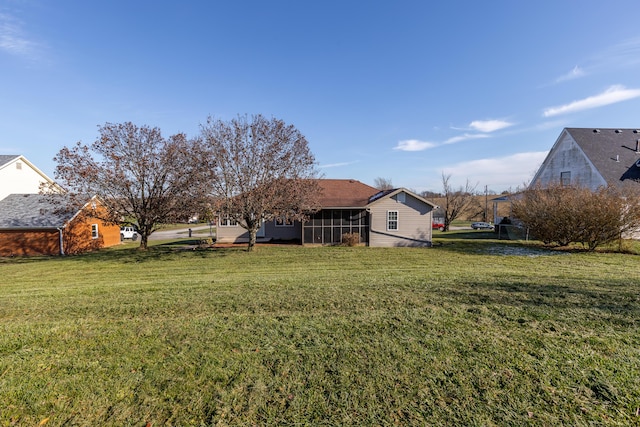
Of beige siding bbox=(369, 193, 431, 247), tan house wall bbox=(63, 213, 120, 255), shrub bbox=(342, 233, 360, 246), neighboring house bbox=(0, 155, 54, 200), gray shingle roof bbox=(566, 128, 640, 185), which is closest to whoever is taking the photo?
shrub bbox=(342, 233, 360, 246)

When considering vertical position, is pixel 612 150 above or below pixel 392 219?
above

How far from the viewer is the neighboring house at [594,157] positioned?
2112 cm

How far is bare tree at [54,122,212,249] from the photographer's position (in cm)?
1427

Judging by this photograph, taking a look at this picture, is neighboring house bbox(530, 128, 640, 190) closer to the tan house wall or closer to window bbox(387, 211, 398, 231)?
window bbox(387, 211, 398, 231)

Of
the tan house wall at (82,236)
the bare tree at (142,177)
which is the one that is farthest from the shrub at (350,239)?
the tan house wall at (82,236)

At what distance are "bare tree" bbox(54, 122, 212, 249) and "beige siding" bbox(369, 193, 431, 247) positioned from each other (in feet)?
35.5

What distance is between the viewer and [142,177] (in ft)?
49.2

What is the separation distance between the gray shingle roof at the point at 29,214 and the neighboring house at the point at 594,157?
32602 mm

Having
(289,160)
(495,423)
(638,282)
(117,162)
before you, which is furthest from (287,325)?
(117,162)

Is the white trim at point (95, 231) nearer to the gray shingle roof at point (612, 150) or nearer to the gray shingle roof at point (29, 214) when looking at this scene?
the gray shingle roof at point (29, 214)

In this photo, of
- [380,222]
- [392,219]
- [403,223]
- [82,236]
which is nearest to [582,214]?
[403,223]

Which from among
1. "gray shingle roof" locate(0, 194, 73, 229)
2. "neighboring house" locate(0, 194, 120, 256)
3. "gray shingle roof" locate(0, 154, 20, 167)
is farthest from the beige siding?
"gray shingle roof" locate(0, 154, 20, 167)

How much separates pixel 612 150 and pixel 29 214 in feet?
141

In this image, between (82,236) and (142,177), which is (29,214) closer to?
(82,236)
